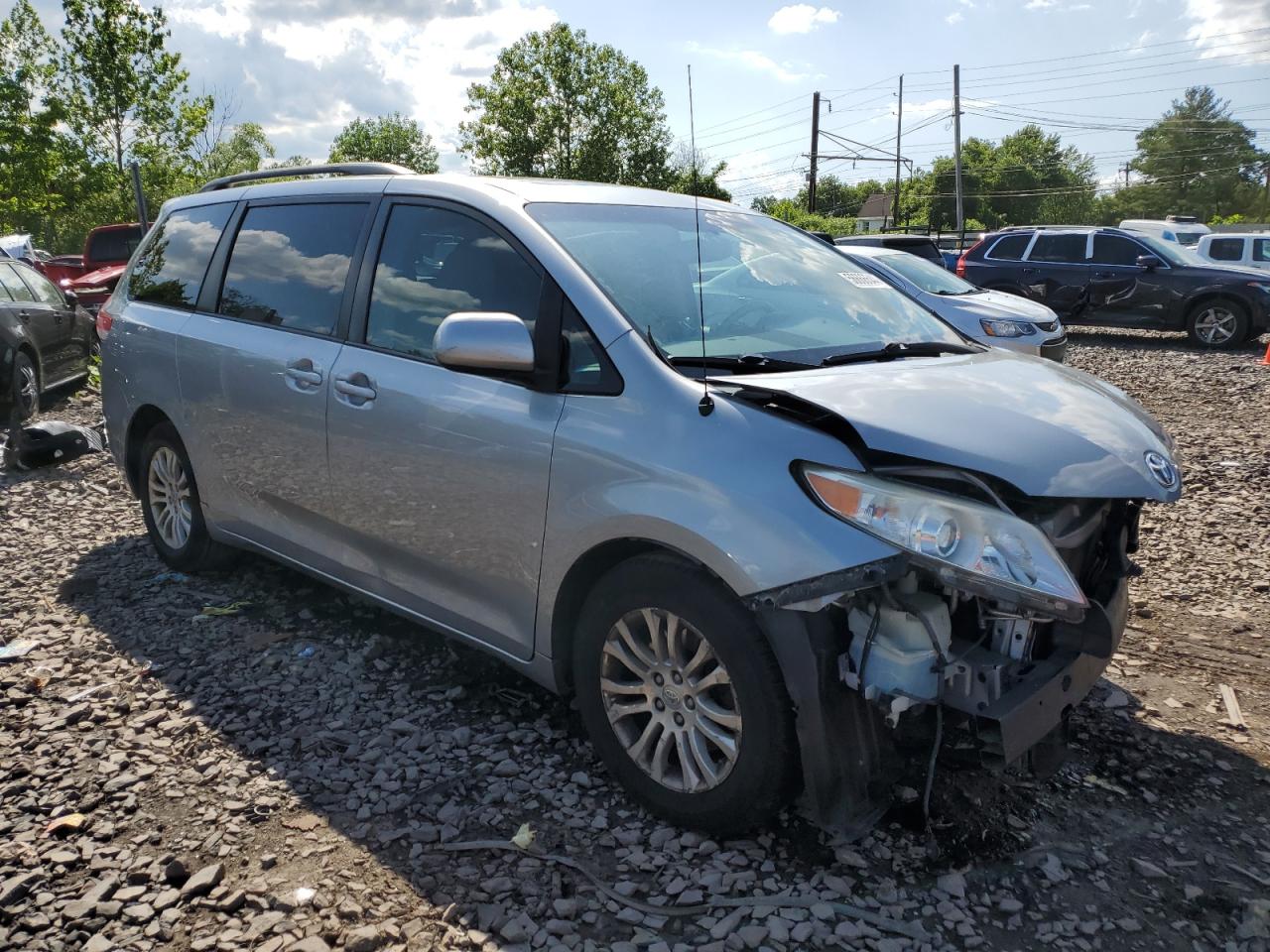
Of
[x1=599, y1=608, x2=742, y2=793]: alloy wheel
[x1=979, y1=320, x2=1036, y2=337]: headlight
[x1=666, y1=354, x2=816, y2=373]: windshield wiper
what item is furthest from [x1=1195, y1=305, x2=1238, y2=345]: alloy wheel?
[x1=599, y1=608, x2=742, y2=793]: alloy wheel

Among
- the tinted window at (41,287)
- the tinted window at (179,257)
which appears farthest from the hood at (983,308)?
the tinted window at (41,287)

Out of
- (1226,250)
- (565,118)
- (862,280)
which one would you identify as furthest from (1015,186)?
(862,280)

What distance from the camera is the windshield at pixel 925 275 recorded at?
11.5 m

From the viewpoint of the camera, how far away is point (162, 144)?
24.8 metres

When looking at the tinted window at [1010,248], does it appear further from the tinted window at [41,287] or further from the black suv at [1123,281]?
the tinted window at [41,287]

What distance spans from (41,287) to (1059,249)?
14.3 meters

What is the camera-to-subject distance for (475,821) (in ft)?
9.79

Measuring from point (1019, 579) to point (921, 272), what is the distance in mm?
10184

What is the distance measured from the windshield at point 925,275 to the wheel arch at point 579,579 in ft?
30.0

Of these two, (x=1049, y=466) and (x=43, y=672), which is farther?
(x=43, y=672)

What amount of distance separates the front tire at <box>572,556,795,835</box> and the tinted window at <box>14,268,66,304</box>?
31.3 feet

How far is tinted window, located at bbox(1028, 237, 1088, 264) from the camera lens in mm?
15906

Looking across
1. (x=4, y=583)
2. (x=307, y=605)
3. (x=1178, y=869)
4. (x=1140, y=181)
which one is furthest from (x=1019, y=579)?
(x=1140, y=181)

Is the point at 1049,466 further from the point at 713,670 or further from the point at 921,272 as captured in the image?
the point at 921,272
